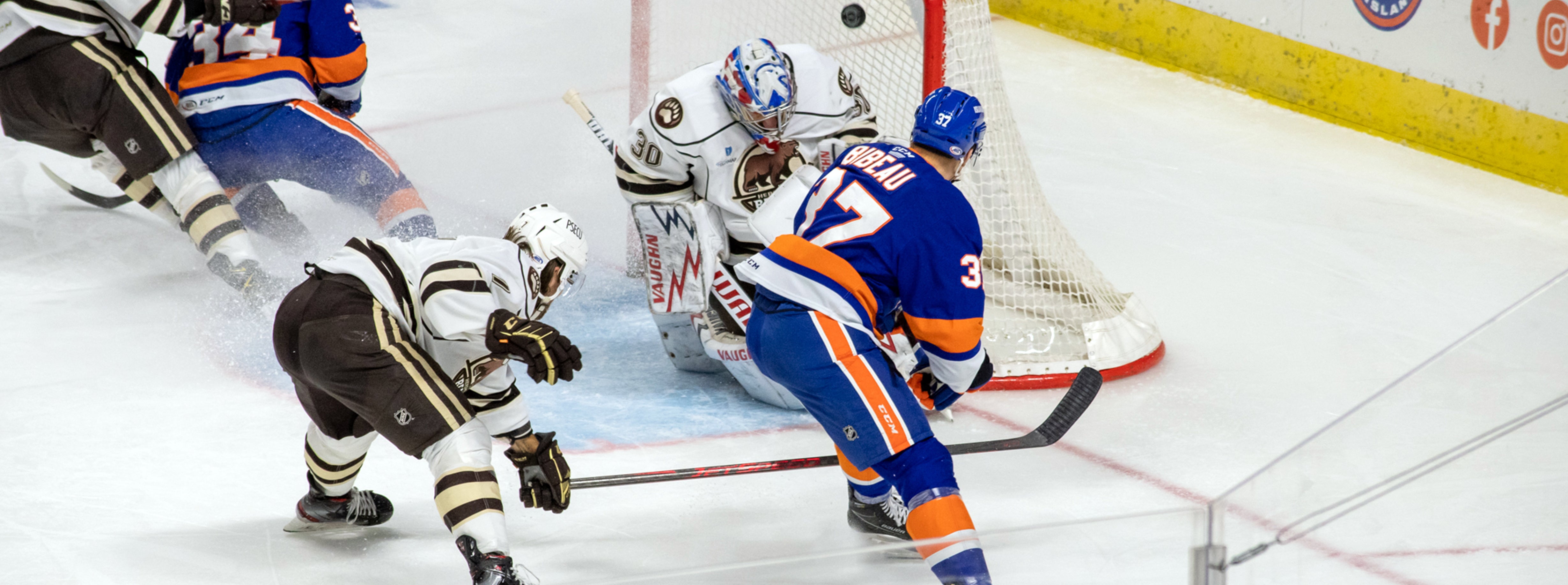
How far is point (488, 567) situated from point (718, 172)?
1.38m

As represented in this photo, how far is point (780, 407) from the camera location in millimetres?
3723

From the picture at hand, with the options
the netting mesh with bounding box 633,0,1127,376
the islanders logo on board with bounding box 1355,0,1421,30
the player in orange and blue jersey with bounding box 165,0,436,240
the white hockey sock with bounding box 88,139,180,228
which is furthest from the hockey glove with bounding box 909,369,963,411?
the islanders logo on board with bounding box 1355,0,1421,30

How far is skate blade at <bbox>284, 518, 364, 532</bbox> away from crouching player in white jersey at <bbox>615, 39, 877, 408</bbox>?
0.99 m

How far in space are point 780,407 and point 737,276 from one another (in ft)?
1.14

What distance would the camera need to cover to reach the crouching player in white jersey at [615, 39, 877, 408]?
11.8 ft

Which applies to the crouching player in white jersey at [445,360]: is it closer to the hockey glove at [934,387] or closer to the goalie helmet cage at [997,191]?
the hockey glove at [934,387]

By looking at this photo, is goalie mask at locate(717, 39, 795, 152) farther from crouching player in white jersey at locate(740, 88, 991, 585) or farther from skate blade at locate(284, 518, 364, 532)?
skate blade at locate(284, 518, 364, 532)

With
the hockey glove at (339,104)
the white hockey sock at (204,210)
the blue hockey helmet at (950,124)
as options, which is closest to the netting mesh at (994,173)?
the blue hockey helmet at (950,124)

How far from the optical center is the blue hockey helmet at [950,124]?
9.02 feet

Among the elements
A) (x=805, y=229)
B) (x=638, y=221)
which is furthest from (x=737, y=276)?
(x=805, y=229)

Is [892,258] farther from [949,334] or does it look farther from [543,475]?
[543,475]

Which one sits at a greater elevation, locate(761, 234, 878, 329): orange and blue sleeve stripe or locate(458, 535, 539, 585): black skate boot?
locate(761, 234, 878, 329): orange and blue sleeve stripe

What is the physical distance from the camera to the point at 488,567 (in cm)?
252

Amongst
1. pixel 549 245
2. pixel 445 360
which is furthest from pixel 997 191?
pixel 445 360
